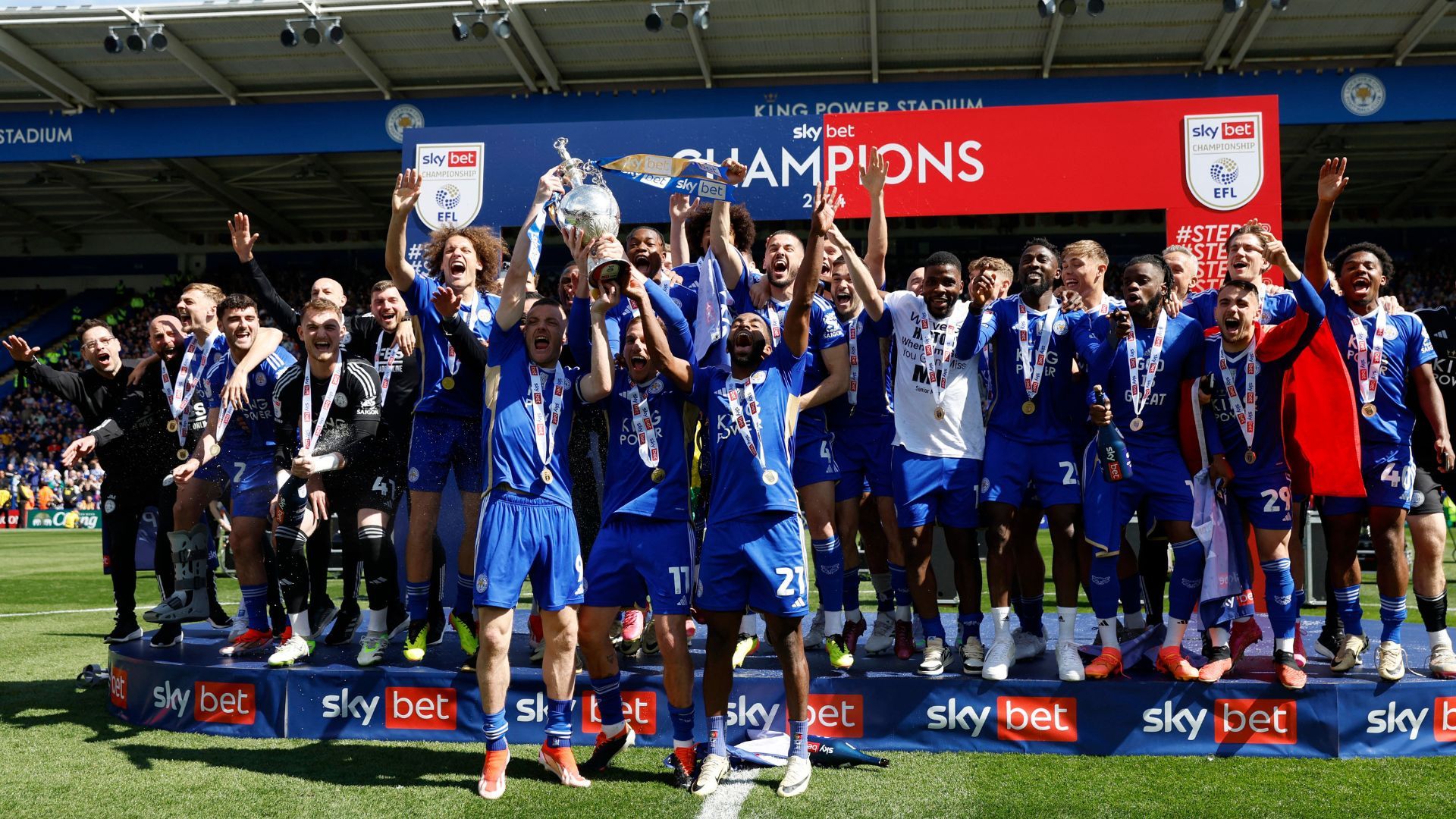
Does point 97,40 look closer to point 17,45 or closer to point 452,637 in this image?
point 17,45

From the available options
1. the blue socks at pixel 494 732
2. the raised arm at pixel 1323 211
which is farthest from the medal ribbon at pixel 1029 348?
the blue socks at pixel 494 732

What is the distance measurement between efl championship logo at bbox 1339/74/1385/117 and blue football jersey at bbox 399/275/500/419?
19945 mm

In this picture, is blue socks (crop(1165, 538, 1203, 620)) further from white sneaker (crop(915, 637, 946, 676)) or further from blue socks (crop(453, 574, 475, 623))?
blue socks (crop(453, 574, 475, 623))

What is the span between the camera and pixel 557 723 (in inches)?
196

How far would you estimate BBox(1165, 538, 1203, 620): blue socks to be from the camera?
5477 millimetres

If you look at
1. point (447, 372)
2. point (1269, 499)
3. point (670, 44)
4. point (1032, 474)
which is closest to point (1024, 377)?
point (1032, 474)

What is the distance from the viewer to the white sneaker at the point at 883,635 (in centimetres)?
634

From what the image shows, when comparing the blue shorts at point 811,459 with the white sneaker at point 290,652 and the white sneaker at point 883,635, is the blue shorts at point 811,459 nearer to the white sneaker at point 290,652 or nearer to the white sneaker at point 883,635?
the white sneaker at point 883,635

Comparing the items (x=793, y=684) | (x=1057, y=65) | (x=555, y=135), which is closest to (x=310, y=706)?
(x=793, y=684)

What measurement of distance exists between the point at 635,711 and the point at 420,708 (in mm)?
1079

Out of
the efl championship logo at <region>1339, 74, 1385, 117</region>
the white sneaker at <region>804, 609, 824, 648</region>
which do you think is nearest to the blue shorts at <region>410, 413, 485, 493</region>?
the white sneaker at <region>804, 609, 824, 648</region>

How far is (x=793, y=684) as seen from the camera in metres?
4.78

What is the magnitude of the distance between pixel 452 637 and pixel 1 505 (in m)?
27.4

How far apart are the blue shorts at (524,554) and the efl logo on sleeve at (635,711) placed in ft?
2.83
